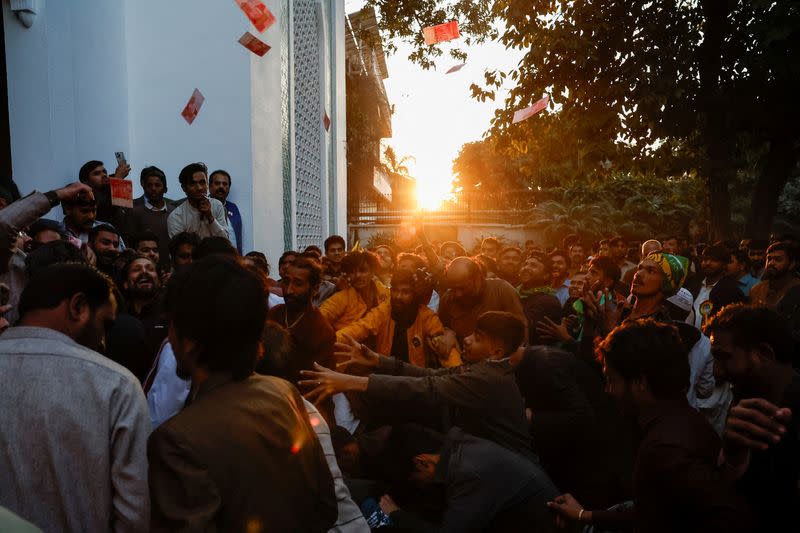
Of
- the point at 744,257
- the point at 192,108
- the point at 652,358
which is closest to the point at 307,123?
the point at 192,108

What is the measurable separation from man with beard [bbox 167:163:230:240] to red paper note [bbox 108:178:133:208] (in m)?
0.58

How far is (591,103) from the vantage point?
12.1m

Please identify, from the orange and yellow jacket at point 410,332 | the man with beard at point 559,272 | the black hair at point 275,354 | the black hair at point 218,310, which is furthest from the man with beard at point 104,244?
the man with beard at point 559,272

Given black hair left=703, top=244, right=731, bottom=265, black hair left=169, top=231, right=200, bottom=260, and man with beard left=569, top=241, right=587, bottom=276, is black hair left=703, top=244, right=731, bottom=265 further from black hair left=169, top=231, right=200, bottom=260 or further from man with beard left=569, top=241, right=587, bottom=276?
black hair left=169, top=231, right=200, bottom=260

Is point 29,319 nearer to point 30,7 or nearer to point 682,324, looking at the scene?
point 682,324

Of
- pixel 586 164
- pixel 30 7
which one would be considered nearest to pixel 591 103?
pixel 586 164

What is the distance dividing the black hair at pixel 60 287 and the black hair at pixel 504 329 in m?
1.96

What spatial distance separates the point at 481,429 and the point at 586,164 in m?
9.92

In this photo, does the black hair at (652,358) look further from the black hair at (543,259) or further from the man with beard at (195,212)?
the man with beard at (195,212)

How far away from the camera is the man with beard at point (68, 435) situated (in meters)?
1.71

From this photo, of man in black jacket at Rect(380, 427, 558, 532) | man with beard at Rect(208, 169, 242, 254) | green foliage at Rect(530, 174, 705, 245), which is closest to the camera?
man in black jacket at Rect(380, 427, 558, 532)

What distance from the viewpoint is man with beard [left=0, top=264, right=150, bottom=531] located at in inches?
67.1

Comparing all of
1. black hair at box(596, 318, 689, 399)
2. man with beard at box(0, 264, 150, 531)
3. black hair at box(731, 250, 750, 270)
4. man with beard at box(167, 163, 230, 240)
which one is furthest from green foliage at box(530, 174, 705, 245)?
man with beard at box(0, 264, 150, 531)

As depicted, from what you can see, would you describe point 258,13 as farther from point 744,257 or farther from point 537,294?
point 744,257
